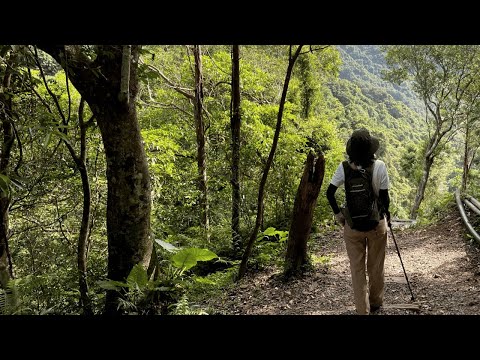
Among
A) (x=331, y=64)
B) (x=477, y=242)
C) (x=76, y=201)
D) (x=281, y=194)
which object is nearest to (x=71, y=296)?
(x=76, y=201)

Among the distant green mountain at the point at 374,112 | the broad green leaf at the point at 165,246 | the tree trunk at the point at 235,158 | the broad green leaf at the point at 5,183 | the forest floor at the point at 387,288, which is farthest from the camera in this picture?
the distant green mountain at the point at 374,112

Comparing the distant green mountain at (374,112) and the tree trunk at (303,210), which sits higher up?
the distant green mountain at (374,112)

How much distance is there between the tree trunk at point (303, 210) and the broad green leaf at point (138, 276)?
3.52 m

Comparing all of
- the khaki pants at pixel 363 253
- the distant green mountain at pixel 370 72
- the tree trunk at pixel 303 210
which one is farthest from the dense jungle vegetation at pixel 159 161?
the distant green mountain at pixel 370 72

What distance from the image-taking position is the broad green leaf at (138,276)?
3.82m

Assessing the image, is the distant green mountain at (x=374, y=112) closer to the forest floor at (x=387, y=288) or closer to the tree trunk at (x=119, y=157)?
the forest floor at (x=387, y=288)

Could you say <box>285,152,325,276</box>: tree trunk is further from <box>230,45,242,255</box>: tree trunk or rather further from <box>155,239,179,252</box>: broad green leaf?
<box>155,239,179,252</box>: broad green leaf

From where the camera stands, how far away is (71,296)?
17.6 ft

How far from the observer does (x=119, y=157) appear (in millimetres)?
3967

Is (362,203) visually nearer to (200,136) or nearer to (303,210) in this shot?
(303,210)

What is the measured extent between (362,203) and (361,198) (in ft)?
0.18

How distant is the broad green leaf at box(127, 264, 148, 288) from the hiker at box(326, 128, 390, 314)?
7.55ft
